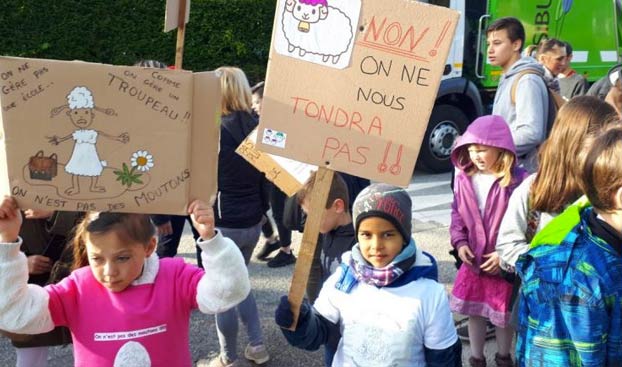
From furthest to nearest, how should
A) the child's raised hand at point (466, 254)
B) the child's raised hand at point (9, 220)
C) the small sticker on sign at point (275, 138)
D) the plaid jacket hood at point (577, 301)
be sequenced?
the child's raised hand at point (466, 254)
the small sticker on sign at point (275, 138)
the child's raised hand at point (9, 220)
the plaid jacket hood at point (577, 301)

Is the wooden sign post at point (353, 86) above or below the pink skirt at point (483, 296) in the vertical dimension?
above

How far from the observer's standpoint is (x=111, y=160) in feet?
6.94

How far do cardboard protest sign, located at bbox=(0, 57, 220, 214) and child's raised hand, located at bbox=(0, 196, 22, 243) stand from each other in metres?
0.03

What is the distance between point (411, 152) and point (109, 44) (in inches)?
347

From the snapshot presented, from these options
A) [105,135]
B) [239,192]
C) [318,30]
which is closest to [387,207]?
[318,30]

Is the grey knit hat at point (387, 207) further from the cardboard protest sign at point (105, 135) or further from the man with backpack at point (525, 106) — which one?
the man with backpack at point (525, 106)

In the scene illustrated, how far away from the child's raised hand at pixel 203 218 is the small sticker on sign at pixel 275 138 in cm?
31

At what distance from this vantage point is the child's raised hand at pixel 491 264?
134 inches

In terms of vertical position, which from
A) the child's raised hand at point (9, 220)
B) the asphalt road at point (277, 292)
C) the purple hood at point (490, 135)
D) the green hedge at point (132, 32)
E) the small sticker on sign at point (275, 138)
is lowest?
the asphalt road at point (277, 292)

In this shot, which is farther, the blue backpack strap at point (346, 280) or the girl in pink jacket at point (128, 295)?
the blue backpack strap at point (346, 280)

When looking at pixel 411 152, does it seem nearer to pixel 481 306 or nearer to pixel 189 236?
pixel 481 306

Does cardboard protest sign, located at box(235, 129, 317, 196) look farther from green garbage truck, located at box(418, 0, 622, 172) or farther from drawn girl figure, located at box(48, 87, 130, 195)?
green garbage truck, located at box(418, 0, 622, 172)

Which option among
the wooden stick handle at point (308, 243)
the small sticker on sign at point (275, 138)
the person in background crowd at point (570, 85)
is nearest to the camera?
the wooden stick handle at point (308, 243)

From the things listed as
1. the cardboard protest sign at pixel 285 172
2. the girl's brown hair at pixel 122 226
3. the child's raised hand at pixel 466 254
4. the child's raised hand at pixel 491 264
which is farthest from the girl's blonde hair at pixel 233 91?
the girl's brown hair at pixel 122 226
